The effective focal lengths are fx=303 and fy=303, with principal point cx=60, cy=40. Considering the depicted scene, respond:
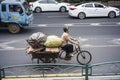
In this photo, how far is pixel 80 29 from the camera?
1920 centimetres

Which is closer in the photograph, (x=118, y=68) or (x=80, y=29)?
(x=118, y=68)

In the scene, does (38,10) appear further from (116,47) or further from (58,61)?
(58,61)

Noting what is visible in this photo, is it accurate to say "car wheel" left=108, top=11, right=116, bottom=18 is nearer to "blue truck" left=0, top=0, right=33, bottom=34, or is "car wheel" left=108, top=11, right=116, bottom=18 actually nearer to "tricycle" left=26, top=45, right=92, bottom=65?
"blue truck" left=0, top=0, right=33, bottom=34

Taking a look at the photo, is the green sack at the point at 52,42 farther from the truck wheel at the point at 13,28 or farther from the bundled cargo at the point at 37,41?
the truck wheel at the point at 13,28

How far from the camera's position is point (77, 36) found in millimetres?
17391

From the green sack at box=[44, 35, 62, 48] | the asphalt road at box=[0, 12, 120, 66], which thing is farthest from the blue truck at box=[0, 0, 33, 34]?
the green sack at box=[44, 35, 62, 48]

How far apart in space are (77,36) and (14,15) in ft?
13.0

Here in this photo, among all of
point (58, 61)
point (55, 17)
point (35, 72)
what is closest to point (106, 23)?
point (55, 17)

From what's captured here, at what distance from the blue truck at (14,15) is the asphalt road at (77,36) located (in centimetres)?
51

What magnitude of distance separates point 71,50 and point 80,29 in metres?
7.27

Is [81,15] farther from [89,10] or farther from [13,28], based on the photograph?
[13,28]

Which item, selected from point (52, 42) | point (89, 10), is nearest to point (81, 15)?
point (89, 10)

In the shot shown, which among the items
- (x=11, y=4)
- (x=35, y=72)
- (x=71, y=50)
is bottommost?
(x=35, y=72)

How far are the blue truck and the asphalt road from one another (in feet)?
1.66
